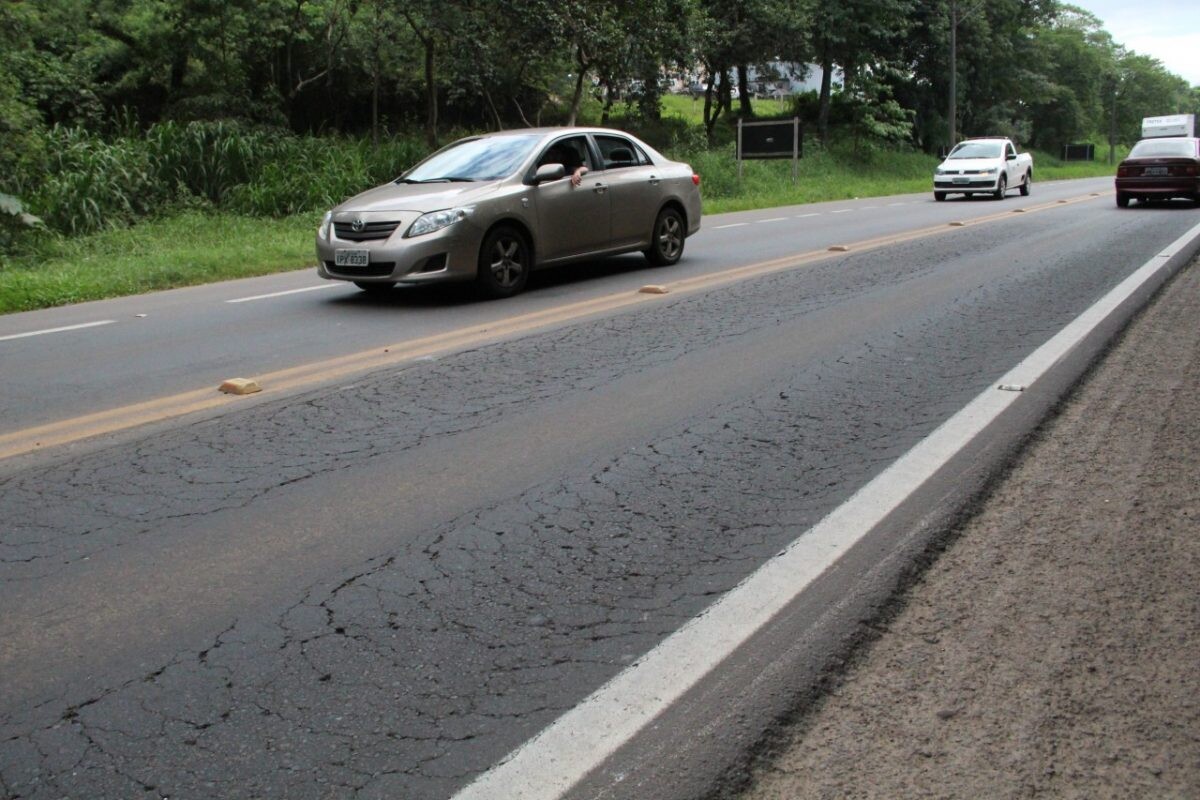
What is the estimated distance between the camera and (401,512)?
15.1 ft

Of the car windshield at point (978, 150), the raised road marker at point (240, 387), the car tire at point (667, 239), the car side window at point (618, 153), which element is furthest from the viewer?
the car windshield at point (978, 150)

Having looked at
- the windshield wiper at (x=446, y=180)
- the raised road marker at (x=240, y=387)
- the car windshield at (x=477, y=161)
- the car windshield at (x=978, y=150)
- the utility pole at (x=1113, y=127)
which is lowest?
the raised road marker at (x=240, y=387)

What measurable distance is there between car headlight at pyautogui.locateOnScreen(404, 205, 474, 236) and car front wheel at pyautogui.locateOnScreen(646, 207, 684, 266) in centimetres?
307

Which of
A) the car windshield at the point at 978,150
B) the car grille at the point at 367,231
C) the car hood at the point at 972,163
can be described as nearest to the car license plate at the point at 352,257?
the car grille at the point at 367,231

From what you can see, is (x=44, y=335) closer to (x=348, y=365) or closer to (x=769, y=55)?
(x=348, y=365)

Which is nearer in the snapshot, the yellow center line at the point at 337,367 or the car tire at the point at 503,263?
the yellow center line at the point at 337,367

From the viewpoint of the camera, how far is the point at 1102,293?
1045cm

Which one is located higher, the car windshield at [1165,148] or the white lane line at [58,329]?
the car windshield at [1165,148]

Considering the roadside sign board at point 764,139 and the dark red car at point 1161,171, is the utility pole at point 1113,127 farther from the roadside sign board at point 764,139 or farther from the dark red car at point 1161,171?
the dark red car at point 1161,171

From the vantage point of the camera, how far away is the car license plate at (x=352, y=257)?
394 inches

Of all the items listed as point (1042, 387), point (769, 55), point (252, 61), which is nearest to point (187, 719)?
point (1042, 387)

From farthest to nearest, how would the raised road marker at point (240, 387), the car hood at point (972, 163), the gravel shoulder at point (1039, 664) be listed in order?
the car hood at point (972, 163), the raised road marker at point (240, 387), the gravel shoulder at point (1039, 664)

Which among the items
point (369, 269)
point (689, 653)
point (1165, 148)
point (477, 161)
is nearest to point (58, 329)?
point (369, 269)

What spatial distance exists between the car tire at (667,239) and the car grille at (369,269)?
3.62 m
